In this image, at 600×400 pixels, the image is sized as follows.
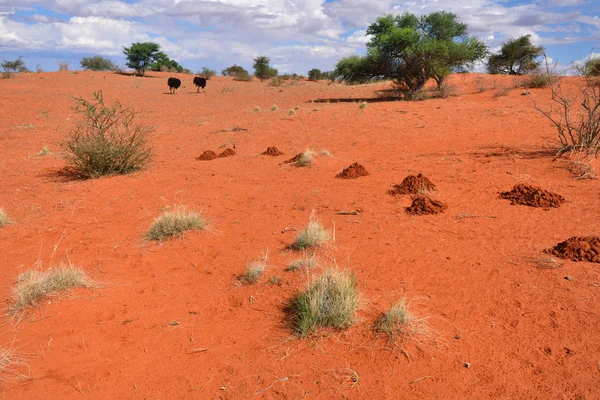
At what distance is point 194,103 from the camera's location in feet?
89.1

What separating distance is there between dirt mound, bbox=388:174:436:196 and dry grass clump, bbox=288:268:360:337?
12.3 ft

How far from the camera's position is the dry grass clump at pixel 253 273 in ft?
15.0

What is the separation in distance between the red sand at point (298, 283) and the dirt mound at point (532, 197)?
22 centimetres

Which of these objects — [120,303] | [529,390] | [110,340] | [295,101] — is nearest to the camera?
[529,390]

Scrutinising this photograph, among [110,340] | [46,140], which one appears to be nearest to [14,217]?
[110,340]

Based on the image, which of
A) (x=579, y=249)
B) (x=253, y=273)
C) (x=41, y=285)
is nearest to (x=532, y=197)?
(x=579, y=249)

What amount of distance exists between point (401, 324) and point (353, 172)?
5397 mm

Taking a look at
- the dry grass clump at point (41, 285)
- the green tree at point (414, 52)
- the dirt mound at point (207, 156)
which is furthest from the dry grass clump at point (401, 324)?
the green tree at point (414, 52)

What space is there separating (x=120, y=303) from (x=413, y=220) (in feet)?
13.1

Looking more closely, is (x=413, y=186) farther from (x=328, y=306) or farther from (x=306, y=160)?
(x=328, y=306)

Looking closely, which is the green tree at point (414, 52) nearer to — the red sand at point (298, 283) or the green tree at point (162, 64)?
the red sand at point (298, 283)

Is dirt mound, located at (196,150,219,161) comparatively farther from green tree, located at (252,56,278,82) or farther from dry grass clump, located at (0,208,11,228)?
green tree, located at (252,56,278,82)

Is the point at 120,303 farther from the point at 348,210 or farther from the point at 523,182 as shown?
the point at 523,182

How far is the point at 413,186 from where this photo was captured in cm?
725
